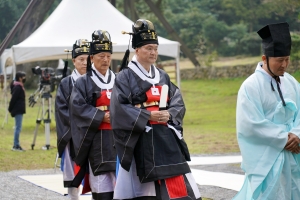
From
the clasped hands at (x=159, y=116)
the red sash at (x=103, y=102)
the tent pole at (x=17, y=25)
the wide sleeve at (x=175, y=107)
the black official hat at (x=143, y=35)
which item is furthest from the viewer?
the tent pole at (x=17, y=25)

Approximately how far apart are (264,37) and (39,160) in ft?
27.8

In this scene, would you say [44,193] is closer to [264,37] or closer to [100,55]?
[100,55]

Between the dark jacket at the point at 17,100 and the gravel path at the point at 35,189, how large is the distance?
131 inches

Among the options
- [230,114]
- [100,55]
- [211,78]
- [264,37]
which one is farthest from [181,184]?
[211,78]

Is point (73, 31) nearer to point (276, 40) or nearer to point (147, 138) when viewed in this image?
point (147, 138)

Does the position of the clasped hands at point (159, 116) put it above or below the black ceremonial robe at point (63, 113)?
above

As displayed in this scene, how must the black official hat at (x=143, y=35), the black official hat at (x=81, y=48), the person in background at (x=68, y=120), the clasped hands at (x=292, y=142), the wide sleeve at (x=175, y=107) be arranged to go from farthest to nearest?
the black official hat at (x=81, y=48)
the person in background at (x=68, y=120)
the black official hat at (x=143, y=35)
the wide sleeve at (x=175, y=107)
the clasped hands at (x=292, y=142)

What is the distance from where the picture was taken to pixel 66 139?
25.3 ft

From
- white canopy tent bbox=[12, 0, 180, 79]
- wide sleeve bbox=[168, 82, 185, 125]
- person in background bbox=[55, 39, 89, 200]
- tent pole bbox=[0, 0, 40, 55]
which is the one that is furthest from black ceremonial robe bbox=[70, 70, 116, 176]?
tent pole bbox=[0, 0, 40, 55]

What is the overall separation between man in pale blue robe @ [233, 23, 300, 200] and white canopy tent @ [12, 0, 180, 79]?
929 centimetres

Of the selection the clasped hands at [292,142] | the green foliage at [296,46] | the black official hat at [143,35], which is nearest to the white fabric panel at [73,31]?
the green foliage at [296,46]

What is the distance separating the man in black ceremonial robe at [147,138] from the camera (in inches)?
217

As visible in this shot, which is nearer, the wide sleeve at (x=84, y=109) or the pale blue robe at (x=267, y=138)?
the pale blue robe at (x=267, y=138)

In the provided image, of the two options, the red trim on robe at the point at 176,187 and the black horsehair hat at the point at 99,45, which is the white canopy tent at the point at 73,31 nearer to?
the black horsehair hat at the point at 99,45
